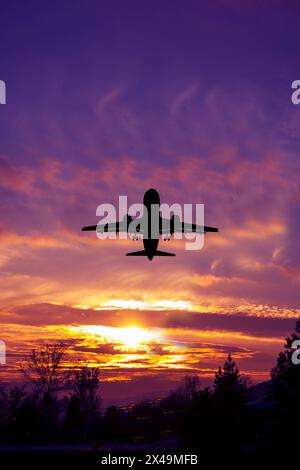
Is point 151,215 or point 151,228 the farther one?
point 151,228

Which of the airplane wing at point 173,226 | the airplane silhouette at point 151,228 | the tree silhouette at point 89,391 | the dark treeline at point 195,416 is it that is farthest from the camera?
the tree silhouette at point 89,391

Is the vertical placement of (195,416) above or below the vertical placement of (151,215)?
below

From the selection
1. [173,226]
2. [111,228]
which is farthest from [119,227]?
[173,226]

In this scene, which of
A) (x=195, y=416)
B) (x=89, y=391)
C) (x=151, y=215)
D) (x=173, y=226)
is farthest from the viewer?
(x=89, y=391)

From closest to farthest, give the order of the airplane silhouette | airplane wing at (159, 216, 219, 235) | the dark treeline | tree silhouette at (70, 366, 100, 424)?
the dark treeline
the airplane silhouette
airplane wing at (159, 216, 219, 235)
tree silhouette at (70, 366, 100, 424)

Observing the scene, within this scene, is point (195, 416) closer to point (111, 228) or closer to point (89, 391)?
point (111, 228)

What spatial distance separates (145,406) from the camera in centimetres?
12456

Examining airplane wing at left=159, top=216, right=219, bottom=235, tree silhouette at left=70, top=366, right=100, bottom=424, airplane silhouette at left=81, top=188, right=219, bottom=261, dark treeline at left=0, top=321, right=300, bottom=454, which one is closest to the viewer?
dark treeline at left=0, top=321, right=300, bottom=454

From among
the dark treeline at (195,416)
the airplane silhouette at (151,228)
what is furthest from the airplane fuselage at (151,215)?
the dark treeline at (195,416)

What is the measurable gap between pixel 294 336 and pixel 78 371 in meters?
49.8

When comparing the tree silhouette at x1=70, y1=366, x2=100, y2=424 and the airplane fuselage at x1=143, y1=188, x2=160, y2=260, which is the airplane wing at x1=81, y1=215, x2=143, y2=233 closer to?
the airplane fuselage at x1=143, y1=188, x2=160, y2=260

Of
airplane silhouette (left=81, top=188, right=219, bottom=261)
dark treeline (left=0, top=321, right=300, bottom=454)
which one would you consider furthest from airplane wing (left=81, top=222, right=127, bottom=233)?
dark treeline (left=0, top=321, right=300, bottom=454)

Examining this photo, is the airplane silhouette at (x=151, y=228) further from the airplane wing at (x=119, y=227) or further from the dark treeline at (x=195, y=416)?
the dark treeline at (x=195, y=416)
